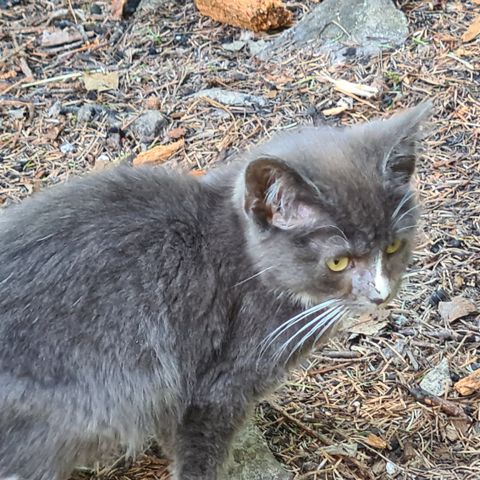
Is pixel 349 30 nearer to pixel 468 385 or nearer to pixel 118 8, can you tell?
pixel 118 8

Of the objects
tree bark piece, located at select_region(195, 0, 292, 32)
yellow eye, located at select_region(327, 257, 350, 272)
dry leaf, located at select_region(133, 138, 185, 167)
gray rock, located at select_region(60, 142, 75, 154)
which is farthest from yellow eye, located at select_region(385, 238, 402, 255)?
tree bark piece, located at select_region(195, 0, 292, 32)

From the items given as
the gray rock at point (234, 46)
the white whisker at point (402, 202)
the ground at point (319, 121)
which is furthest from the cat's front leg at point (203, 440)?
the gray rock at point (234, 46)

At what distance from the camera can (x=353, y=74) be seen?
5.28 meters

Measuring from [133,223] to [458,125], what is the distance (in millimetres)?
2485

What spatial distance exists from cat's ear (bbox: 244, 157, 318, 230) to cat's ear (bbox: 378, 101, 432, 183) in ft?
1.00

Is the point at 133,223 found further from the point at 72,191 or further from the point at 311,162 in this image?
the point at 311,162

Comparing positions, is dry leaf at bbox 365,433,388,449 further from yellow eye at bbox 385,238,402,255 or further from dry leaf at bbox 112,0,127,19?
dry leaf at bbox 112,0,127,19

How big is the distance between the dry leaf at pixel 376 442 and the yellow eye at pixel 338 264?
3.11ft

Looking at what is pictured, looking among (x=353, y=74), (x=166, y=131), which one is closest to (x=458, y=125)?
(x=353, y=74)

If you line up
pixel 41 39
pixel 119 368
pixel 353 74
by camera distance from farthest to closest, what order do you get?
pixel 41 39 → pixel 353 74 → pixel 119 368

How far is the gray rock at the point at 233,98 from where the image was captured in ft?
17.0

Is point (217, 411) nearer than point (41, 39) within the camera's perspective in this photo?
Yes

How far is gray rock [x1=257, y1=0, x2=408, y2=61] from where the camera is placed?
5453mm

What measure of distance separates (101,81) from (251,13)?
1.08 m
